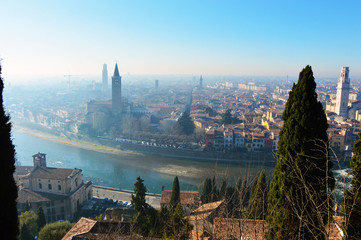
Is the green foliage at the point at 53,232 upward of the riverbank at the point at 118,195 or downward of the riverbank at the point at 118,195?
upward

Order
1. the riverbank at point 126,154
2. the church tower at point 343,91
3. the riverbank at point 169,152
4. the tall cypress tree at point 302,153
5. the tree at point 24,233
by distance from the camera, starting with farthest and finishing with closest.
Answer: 1. the church tower at point 343,91
2. the riverbank at point 169,152
3. the riverbank at point 126,154
4. the tree at point 24,233
5. the tall cypress tree at point 302,153

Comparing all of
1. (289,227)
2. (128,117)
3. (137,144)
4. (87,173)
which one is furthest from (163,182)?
(128,117)

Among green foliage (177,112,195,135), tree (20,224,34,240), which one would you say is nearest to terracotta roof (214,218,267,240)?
tree (20,224,34,240)

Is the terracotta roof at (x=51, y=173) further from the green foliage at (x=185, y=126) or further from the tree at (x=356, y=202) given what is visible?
the green foliage at (x=185, y=126)

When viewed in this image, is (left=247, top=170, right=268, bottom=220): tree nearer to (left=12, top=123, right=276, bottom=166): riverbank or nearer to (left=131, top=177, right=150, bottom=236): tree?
(left=131, top=177, right=150, bottom=236): tree

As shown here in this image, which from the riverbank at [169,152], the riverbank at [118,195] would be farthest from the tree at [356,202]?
the riverbank at [169,152]

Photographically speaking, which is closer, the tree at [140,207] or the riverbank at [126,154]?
the tree at [140,207]

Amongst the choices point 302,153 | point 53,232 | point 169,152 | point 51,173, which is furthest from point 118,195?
point 302,153
